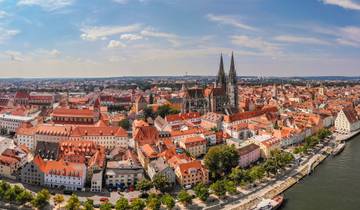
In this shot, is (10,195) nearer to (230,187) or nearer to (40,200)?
(40,200)

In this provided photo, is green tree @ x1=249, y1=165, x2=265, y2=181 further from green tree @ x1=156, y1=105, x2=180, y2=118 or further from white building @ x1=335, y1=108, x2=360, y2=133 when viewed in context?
green tree @ x1=156, y1=105, x2=180, y2=118

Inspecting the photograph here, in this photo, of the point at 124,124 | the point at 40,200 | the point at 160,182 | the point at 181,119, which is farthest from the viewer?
the point at 124,124

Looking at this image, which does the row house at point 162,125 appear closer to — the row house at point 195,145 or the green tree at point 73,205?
the row house at point 195,145

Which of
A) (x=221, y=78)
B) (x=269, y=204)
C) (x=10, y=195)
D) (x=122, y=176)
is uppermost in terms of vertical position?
(x=221, y=78)

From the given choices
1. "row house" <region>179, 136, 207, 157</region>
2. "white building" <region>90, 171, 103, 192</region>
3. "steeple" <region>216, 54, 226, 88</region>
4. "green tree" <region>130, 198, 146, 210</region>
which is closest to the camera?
"green tree" <region>130, 198, 146, 210</region>

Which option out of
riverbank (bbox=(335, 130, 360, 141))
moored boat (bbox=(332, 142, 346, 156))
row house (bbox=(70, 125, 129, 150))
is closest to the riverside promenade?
moored boat (bbox=(332, 142, 346, 156))

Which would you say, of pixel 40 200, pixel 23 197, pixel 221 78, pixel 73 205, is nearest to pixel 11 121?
pixel 23 197

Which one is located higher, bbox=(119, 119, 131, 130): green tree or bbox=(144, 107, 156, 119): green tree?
bbox=(144, 107, 156, 119): green tree

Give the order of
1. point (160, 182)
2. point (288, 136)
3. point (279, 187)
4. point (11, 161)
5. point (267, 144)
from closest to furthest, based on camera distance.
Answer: point (160, 182) → point (279, 187) → point (11, 161) → point (267, 144) → point (288, 136)
